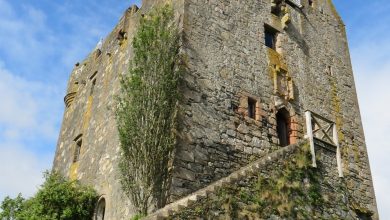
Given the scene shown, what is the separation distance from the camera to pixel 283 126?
1348 centimetres

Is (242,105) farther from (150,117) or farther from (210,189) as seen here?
(210,189)

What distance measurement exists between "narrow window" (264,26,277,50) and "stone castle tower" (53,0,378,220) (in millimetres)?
37

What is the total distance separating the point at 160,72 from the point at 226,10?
3702 mm

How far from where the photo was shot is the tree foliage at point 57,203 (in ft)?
39.8

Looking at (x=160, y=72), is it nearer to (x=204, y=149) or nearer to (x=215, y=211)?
(x=204, y=149)

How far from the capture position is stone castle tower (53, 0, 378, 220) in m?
10.6

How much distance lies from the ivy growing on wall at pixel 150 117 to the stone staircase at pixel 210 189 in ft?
4.39

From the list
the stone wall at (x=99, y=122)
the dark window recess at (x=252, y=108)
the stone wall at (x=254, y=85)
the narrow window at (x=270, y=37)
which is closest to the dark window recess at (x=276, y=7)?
the stone wall at (x=254, y=85)

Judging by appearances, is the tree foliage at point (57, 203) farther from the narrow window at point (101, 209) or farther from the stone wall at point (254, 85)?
the stone wall at point (254, 85)

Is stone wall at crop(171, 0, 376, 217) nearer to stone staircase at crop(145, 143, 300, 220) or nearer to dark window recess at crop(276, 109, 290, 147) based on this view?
dark window recess at crop(276, 109, 290, 147)

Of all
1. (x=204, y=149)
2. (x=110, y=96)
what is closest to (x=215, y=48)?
(x=204, y=149)

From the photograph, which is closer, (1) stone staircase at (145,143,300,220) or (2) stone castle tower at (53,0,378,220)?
(1) stone staircase at (145,143,300,220)

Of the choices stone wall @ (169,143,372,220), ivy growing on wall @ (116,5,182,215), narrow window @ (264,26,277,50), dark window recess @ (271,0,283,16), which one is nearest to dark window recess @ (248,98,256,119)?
stone wall @ (169,143,372,220)

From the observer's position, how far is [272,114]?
12.9m
